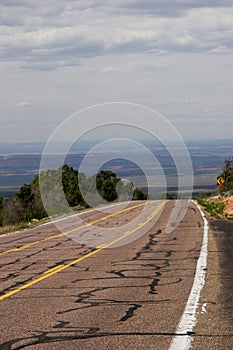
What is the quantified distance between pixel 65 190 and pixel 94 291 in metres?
59.0

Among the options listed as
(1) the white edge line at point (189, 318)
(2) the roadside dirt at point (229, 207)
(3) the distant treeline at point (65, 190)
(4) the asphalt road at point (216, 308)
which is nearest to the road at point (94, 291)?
(1) the white edge line at point (189, 318)

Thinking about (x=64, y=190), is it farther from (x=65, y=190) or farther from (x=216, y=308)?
(x=216, y=308)

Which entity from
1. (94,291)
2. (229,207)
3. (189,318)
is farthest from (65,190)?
(189,318)

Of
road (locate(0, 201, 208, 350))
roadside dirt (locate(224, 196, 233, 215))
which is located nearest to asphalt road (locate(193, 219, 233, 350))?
road (locate(0, 201, 208, 350))

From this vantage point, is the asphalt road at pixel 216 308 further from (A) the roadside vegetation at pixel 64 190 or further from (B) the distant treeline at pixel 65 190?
(A) the roadside vegetation at pixel 64 190

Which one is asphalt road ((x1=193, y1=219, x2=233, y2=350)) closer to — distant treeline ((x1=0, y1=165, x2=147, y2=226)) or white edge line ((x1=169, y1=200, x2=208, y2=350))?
white edge line ((x1=169, y1=200, x2=208, y2=350))

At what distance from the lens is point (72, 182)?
237ft

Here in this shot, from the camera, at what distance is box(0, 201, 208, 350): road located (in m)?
7.61

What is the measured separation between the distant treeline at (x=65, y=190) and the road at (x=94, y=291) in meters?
38.7

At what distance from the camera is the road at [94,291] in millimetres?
7609

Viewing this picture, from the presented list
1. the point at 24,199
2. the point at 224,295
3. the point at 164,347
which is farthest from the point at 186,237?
the point at 24,199

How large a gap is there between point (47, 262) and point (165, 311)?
7.20 metres

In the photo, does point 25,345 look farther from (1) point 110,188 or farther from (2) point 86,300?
(1) point 110,188

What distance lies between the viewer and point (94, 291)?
36.2ft
